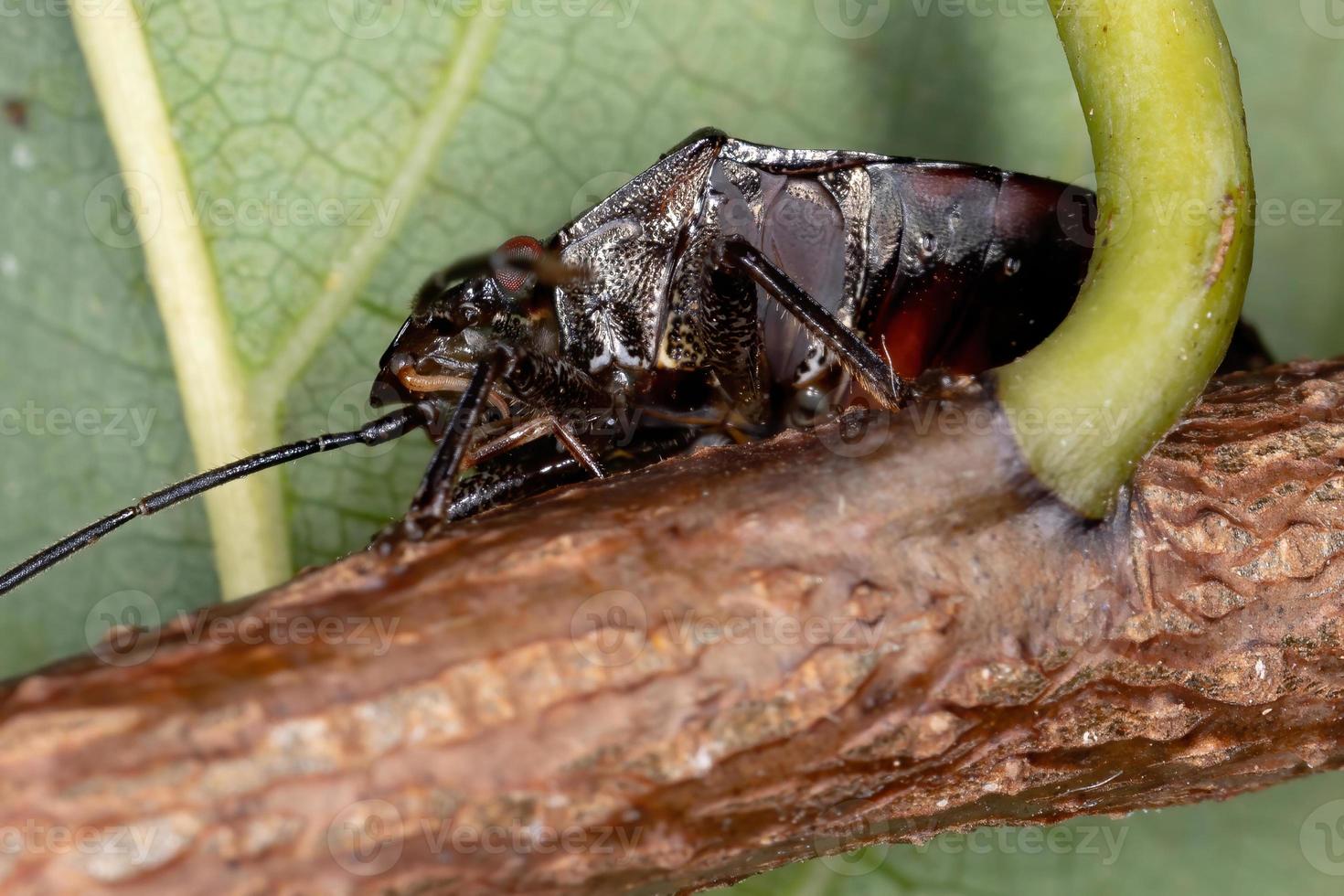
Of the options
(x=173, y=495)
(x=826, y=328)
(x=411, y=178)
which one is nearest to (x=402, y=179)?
(x=411, y=178)

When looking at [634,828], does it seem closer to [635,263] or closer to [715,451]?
[715,451]

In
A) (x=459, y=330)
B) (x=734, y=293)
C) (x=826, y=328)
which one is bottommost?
(x=826, y=328)

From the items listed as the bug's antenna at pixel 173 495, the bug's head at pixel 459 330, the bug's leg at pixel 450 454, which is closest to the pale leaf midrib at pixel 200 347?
the bug's head at pixel 459 330

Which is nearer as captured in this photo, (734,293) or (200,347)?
(734,293)

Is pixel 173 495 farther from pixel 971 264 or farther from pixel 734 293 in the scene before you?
pixel 971 264

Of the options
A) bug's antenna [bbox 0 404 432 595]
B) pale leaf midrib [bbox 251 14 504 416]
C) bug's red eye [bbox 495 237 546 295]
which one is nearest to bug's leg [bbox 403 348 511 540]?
bug's antenna [bbox 0 404 432 595]

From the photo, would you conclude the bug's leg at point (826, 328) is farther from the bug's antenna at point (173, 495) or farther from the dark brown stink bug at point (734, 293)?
the bug's antenna at point (173, 495)
